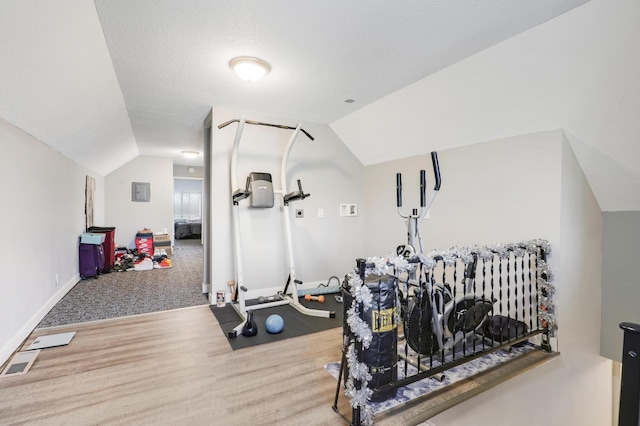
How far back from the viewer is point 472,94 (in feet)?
9.37

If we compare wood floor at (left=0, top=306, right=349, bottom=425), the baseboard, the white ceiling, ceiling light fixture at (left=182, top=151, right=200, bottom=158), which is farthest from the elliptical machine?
ceiling light fixture at (left=182, top=151, right=200, bottom=158)

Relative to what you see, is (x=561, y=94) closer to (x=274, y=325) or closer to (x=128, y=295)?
(x=274, y=325)

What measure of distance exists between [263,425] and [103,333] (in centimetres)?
216

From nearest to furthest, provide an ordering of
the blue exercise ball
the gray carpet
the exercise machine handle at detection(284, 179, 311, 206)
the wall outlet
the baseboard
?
1. the baseboard
2. the blue exercise ball
3. the gray carpet
4. the exercise machine handle at detection(284, 179, 311, 206)
5. the wall outlet

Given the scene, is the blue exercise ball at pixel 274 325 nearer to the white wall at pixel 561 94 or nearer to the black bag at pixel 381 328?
the black bag at pixel 381 328

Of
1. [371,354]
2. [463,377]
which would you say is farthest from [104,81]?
[463,377]

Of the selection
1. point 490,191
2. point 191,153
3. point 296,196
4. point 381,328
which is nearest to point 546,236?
point 490,191

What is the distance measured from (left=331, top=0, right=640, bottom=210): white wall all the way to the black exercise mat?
97.9 inches

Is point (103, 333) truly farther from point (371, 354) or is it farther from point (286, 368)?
point (371, 354)

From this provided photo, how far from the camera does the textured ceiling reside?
192 cm

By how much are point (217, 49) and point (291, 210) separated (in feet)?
7.84

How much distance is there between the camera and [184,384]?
2.18 meters

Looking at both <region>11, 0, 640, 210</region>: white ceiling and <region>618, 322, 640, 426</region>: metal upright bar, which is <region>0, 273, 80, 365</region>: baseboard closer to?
<region>11, 0, 640, 210</region>: white ceiling

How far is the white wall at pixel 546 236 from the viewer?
2585 mm
